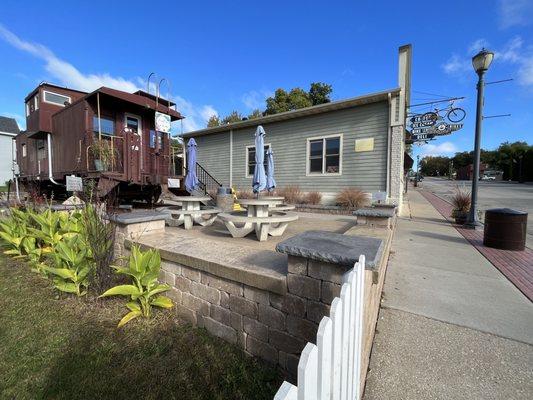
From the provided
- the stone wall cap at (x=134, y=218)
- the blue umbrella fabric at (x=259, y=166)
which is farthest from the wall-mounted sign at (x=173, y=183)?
the stone wall cap at (x=134, y=218)

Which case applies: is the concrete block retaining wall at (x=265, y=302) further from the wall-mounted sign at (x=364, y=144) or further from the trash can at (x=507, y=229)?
the wall-mounted sign at (x=364, y=144)

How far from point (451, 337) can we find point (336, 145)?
9.37m

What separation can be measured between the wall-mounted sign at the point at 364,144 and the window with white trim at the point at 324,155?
708mm

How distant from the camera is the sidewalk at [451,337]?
1899mm

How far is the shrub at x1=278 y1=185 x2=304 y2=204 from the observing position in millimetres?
11266

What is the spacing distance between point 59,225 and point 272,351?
14.9 ft

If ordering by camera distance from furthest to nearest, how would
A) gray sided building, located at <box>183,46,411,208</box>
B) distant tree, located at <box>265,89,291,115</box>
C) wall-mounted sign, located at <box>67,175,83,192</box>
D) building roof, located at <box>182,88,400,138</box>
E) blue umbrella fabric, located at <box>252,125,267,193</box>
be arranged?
distant tree, located at <box>265,89,291,115</box>, gray sided building, located at <box>183,46,411,208</box>, building roof, located at <box>182,88,400,138</box>, blue umbrella fabric, located at <box>252,125,267,193</box>, wall-mounted sign, located at <box>67,175,83,192</box>

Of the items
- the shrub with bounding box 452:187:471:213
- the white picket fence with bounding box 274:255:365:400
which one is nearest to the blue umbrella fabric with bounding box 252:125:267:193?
the white picket fence with bounding box 274:255:365:400

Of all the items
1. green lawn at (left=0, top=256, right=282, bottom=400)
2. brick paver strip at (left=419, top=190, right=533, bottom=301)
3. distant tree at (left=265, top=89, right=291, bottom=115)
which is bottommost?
green lawn at (left=0, top=256, right=282, bottom=400)

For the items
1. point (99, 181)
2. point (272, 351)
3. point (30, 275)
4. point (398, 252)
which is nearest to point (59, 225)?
point (30, 275)

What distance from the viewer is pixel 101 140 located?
8031mm

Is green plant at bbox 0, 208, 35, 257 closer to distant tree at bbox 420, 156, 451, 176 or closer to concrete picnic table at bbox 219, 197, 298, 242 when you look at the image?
concrete picnic table at bbox 219, 197, 298, 242

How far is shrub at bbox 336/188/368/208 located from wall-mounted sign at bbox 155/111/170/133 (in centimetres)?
709

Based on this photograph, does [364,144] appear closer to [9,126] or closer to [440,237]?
[440,237]
